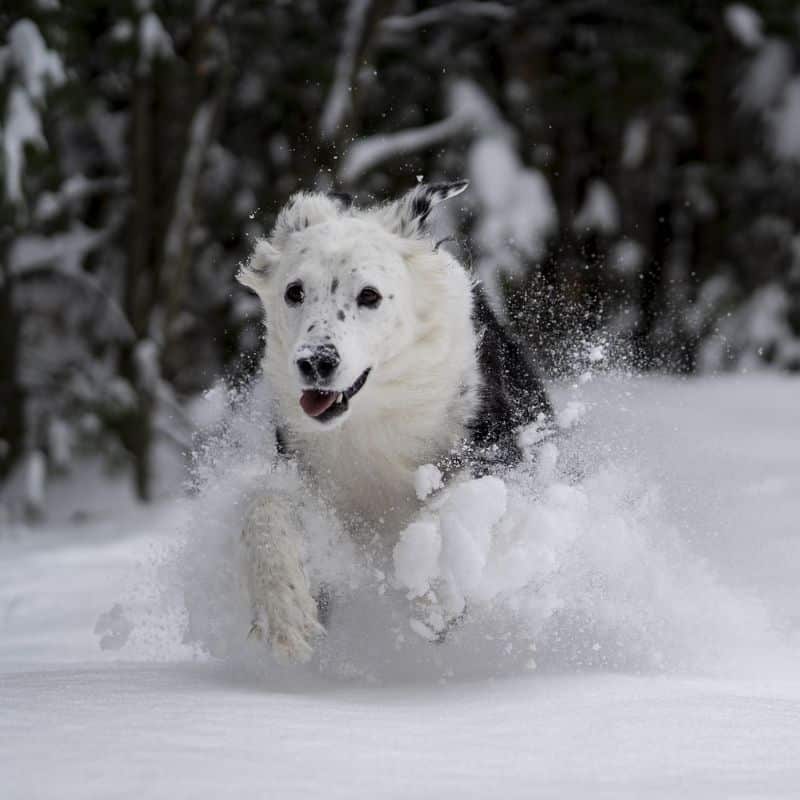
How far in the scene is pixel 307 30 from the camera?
1376 centimetres

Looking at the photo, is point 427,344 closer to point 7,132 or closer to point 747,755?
point 747,755

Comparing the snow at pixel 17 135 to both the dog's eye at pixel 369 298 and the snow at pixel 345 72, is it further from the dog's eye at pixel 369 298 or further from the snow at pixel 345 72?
the dog's eye at pixel 369 298

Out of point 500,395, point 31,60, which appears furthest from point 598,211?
point 500,395

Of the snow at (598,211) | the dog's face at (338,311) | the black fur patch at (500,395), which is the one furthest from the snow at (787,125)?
the dog's face at (338,311)

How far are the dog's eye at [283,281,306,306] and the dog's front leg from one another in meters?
0.67

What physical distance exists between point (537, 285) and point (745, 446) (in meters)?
1.93

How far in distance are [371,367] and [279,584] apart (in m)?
0.79

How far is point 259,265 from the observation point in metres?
5.04

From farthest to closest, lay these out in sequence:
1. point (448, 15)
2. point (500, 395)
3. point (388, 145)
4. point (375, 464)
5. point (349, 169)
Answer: point (448, 15) → point (388, 145) → point (349, 169) → point (500, 395) → point (375, 464)

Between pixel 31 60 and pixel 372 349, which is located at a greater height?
pixel 31 60

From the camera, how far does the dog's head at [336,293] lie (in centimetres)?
434


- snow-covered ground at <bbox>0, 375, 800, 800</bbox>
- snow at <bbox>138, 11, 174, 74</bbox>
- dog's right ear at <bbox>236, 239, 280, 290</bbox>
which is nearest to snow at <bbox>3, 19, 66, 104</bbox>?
snow at <bbox>138, 11, 174, 74</bbox>

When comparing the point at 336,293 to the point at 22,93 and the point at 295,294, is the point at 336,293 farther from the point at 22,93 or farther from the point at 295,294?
the point at 22,93

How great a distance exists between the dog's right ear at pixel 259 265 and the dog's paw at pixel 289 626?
1.27 m
